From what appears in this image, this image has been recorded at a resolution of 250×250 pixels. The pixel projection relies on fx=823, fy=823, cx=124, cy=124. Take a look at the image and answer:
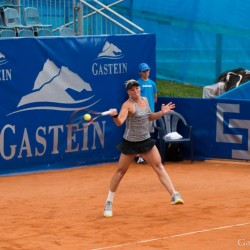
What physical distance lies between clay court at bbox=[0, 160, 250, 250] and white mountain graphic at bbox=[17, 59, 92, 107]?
145cm

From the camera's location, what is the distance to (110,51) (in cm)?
1723

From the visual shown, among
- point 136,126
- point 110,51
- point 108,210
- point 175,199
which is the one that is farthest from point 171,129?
point 108,210

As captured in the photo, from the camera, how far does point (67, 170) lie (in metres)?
16.5

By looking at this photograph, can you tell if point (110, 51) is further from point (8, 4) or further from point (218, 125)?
point (8, 4)

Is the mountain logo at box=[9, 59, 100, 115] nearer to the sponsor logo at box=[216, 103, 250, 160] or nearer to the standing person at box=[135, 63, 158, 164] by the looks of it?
the standing person at box=[135, 63, 158, 164]

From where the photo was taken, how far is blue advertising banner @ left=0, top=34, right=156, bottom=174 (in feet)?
51.3

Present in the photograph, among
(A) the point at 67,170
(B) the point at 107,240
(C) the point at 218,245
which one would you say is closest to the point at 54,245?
(B) the point at 107,240

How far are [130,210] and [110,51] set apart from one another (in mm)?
5653

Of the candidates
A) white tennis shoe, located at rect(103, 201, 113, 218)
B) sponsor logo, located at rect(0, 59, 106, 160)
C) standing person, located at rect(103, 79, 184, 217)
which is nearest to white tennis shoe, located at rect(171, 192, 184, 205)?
standing person, located at rect(103, 79, 184, 217)

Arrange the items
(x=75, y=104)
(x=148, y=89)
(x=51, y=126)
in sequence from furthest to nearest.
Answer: (x=148, y=89) → (x=75, y=104) → (x=51, y=126)

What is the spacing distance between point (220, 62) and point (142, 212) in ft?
37.7

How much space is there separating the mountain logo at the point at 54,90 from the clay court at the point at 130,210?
1318mm

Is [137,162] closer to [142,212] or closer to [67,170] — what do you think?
[67,170]

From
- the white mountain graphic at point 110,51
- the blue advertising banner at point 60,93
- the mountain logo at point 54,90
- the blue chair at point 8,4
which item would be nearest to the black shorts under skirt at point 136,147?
the blue advertising banner at point 60,93
